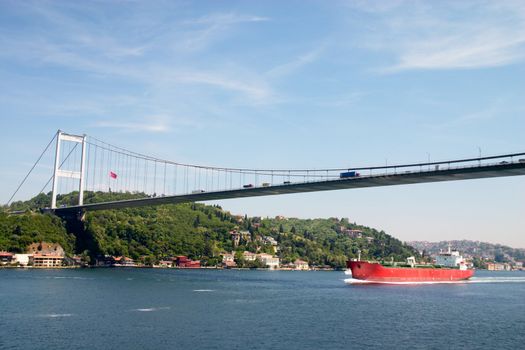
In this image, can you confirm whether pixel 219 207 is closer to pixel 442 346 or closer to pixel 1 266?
pixel 1 266

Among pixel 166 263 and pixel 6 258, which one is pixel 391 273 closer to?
pixel 6 258

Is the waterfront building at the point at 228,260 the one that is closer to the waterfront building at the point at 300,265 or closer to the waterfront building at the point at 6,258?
the waterfront building at the point at 300,265

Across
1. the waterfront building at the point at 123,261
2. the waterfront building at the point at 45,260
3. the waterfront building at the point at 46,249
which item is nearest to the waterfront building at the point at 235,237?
the waterfront building at the point at 123,261

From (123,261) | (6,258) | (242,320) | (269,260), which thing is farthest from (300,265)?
(242,320)

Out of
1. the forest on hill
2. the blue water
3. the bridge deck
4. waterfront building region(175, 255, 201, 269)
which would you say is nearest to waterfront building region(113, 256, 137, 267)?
the forest on hill

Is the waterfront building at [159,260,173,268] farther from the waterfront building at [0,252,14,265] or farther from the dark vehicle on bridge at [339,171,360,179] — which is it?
the dark vehicle on bridge at [339,171,360,179]

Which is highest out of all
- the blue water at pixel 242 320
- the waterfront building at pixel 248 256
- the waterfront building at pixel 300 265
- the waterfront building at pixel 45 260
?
the waterfront building at pixel 248 256
